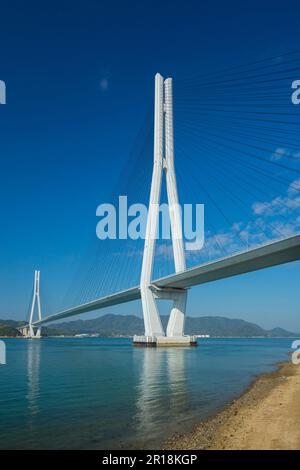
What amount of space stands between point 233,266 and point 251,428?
29.9 m

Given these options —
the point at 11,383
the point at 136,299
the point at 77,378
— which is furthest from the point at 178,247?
the point at 11,383

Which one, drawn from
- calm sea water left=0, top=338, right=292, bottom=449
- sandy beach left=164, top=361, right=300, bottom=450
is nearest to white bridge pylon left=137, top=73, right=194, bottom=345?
calm sea water left=0, top=338, right=292, bottom=449

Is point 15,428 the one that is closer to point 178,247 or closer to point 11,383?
point 11,383

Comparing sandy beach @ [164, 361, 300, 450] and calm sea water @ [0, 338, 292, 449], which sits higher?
sandy beach @ [164, 361, 300, 450]

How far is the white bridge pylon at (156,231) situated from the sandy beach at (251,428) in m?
28.8

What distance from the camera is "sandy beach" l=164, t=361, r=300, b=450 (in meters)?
7.27

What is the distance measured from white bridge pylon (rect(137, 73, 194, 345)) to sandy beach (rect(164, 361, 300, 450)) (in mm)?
28832

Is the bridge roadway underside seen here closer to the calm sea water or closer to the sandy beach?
the calm sea water

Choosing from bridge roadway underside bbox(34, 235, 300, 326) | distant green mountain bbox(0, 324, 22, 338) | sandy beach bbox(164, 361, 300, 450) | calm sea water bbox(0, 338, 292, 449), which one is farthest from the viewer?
distant green mountain bbox(0, 324, 22, 338)

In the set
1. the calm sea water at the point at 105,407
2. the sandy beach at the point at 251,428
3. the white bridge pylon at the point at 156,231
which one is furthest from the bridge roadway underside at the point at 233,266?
the sandy beach at the point at 251,428

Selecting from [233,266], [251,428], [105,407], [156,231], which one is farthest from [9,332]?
[251,428]

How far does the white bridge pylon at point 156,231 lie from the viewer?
40.9m

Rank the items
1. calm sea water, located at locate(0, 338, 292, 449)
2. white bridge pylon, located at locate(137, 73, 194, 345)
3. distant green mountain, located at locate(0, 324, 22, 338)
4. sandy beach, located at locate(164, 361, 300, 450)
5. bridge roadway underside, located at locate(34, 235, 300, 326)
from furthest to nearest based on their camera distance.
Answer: distant green mountain, located at locate(0, 324, 22, 338), white bridge pylon, located at locate(137, 73, 194, 345), bridge roadway underside, located at locate(34, 235, 300, 326), calm sea water, located at locate(0, 338, 292, 449), sandy beach, located at locate(164, 361, 300, 450)

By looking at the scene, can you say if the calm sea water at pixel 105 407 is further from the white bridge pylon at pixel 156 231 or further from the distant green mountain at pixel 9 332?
the distant green mountain at pixel 9 332
